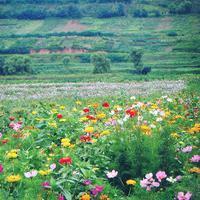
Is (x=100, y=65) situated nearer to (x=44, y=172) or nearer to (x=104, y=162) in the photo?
(x=104, y=162)

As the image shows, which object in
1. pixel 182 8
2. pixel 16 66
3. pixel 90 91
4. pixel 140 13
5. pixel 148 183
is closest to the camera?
pixel 148 183

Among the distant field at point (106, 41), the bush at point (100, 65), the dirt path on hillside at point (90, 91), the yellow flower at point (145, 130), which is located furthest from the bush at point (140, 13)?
the yellow flower at point (145, 130)

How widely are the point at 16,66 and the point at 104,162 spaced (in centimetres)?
8243

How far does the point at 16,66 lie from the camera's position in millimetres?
86062

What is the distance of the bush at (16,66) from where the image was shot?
8506cm

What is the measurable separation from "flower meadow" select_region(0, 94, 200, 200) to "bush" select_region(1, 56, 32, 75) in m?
79.3

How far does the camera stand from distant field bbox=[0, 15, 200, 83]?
312 ft

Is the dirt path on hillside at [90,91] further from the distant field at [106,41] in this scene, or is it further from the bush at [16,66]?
Answer: the bush at [16,66]

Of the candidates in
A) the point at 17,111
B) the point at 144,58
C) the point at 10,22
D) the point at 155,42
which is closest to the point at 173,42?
the point at 155,42

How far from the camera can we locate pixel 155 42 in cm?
11488

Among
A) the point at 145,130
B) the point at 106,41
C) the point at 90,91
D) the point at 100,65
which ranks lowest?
the point at 106,41

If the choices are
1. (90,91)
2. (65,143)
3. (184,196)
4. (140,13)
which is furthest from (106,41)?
(184,196)

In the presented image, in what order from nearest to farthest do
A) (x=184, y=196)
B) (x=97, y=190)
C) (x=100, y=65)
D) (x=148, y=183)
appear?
(x=184, y=196) → (x=97, y=190) → (x=148, y=183) → (x=100, y=65)

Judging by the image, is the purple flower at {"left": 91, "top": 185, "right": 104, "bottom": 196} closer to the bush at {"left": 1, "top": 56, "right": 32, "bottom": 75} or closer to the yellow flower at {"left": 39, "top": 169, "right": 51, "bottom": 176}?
the yellow flower at {"left": 39, "top": 169, "right": 51, "bottom": 176}
